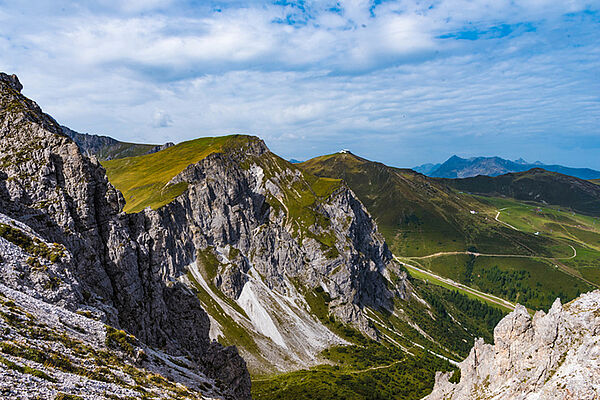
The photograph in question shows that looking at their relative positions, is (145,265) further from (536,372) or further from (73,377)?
(536,372)

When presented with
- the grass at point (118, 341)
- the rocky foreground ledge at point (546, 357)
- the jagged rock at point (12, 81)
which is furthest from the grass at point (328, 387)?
the jagged rock at point (12, 81)

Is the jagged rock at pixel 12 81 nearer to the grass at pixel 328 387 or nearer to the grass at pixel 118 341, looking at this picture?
the grass at pixel 118 341

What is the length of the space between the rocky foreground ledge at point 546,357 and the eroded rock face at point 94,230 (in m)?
51.3

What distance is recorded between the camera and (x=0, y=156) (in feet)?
223

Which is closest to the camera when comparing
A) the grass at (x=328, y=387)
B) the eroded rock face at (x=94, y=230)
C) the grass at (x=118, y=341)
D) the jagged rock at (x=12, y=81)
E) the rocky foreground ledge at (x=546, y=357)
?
the grass at (x=118, y=341)

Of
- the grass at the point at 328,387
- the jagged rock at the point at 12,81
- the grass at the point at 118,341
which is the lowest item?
the grass at the point at 328,387

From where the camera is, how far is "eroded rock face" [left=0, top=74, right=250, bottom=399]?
61719mm

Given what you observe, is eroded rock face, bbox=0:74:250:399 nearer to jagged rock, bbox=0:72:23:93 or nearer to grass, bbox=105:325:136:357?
jagged rock, bbox=0:72:23:93

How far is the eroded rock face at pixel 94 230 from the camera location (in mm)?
61719

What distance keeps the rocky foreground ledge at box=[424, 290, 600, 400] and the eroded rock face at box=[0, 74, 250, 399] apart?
51.3m

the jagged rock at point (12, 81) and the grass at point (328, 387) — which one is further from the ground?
the jagged rock at point (12, 81)

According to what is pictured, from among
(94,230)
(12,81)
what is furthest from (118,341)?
(12,81)

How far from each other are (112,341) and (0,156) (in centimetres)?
5118

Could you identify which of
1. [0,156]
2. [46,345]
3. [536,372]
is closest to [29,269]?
[46,345]
